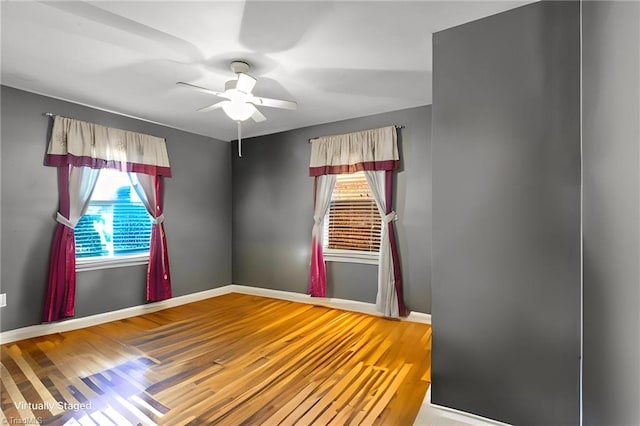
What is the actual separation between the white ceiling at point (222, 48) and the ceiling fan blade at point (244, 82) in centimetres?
18

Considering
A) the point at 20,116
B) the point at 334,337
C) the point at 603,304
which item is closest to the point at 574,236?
the point at 603,304

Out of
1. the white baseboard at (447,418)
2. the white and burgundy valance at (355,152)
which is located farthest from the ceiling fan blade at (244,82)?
Answer: the white baseboard at (447,418)

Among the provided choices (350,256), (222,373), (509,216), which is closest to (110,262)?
(222,373)

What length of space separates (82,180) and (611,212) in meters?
4.44

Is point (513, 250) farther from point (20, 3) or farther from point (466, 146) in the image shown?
point (20, 3)

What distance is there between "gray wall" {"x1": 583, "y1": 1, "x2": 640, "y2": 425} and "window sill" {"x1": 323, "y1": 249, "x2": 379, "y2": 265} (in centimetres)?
243

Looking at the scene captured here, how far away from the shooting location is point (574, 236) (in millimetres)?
1572

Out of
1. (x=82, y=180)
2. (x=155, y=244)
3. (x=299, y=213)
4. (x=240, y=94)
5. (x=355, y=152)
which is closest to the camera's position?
(x=240, y=94)

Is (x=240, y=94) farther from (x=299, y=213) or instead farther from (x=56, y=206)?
(x=56, y=206)

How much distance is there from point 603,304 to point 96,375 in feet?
10.6

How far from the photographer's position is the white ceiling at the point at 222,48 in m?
1.83

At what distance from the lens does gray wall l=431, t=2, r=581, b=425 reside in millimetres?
1596

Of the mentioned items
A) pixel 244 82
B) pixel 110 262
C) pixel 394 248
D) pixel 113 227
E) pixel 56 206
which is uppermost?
pixel 244 82

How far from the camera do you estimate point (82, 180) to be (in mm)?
3359
